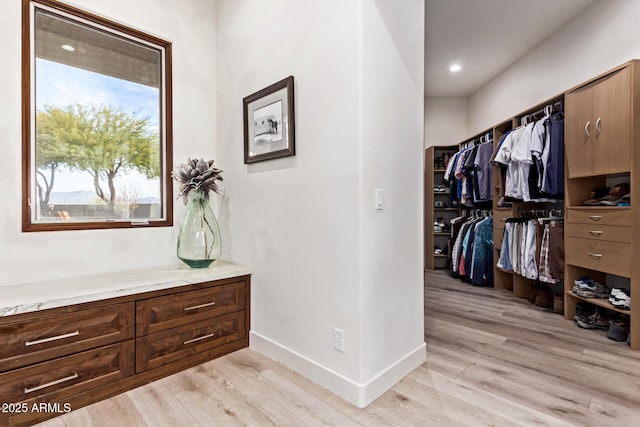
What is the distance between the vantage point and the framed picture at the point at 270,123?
2.04m

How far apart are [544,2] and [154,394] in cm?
432

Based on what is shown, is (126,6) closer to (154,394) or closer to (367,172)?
(367,172)

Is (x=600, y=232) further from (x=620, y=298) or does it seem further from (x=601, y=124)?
(x=601, y=124)

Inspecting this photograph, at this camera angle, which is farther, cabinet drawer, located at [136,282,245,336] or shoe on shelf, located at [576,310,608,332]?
shoe on shelf, located at [576,310,608,332]

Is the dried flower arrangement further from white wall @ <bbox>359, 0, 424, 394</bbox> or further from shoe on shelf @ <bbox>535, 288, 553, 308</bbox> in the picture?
shoe on shelf @ <bbox>535, 288, 553, 308</bbox>

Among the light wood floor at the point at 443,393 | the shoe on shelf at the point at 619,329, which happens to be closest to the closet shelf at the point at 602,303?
the shoe on shelf at the point at 619,329

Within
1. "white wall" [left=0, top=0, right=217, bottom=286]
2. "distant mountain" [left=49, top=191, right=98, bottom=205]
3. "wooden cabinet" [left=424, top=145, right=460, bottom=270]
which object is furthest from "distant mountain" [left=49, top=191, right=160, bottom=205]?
"wooden cabinet" [left=424, top=145, right=460, bottom=270]

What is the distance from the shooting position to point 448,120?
5598mm

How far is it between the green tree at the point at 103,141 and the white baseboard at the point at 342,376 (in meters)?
1.52

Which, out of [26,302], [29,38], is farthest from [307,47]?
[26,302]

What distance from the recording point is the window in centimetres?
203

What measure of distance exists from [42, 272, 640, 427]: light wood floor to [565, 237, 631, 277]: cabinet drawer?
54 cm

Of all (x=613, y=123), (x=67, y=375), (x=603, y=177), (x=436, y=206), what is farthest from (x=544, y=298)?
(x=67, y=375)

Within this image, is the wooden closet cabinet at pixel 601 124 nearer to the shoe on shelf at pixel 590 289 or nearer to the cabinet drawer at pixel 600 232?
the cabinet drawer at pixel 600 232
